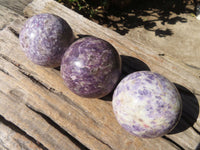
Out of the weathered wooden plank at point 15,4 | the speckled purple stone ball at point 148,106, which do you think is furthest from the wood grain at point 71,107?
the weathered wooden plank at point 15,4

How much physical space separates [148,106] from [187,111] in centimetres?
74

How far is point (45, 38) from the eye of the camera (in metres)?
1.82

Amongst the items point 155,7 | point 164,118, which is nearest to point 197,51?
point 155,7

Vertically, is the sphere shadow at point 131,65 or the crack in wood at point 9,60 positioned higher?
the crack in wood at point 9,60

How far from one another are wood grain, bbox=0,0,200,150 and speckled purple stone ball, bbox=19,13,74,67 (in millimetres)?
370

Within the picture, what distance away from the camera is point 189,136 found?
1921 mm

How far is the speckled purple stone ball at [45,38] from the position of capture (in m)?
1.83

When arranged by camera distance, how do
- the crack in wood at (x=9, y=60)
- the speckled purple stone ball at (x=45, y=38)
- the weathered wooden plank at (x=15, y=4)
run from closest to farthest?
the speckled purple stone ball at (x=45, y=38), the crack in wood at (x=9, y=60), the weathered wooden plank at (x=15, y=4)

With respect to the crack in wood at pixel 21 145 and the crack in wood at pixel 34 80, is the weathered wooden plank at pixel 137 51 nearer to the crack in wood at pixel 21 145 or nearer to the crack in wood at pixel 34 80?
the crack in wood at pixel 34 80

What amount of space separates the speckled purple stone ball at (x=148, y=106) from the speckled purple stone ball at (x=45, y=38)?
0.76m

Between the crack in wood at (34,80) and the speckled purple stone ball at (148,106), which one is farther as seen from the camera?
the crack in wood at (34,80)

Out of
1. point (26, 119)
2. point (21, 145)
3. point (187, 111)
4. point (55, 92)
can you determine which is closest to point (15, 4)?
point (55, 92)

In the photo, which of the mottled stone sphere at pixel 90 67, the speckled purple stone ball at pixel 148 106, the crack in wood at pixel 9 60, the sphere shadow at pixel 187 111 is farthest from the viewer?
the crack in wood at pixel 9 60

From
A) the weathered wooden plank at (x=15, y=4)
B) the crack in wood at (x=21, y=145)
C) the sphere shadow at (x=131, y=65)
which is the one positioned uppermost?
the weathered wooden plank at (x=15, y=4)
